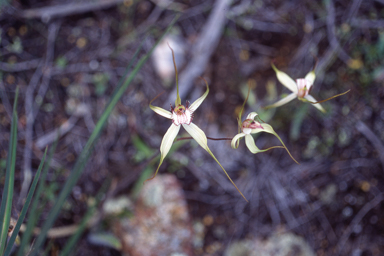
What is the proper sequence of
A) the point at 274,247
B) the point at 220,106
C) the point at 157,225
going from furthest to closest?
the point at 220,106, the point at 274,247, the point at 157,225

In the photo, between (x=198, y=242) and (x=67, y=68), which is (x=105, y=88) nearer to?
(x=67, y=68)

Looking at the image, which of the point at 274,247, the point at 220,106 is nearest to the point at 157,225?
the point at 274,247

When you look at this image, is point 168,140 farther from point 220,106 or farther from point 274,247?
point 274,247

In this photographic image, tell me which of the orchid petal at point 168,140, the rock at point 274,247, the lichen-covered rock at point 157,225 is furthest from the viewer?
the rock at point 274,247

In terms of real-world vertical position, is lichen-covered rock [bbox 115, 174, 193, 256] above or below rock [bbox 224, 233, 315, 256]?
above

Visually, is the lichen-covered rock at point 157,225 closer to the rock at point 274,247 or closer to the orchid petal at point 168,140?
the rock at point 274,247

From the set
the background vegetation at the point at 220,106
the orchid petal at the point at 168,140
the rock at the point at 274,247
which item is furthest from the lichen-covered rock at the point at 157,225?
the orchid petal at the point at 168,140

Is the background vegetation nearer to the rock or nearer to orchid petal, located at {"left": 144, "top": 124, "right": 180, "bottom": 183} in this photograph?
the rock

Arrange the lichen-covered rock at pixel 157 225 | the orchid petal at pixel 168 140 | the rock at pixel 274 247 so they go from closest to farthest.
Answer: the orchid petal at pixel 168 140
the lichen-covered rock at pixel 157 225
the rock at pixel 274 247

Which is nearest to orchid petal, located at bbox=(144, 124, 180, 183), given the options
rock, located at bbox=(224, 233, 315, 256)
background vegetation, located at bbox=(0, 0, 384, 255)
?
background vegetation, located at bbox=(0, 0, 384, 255)
